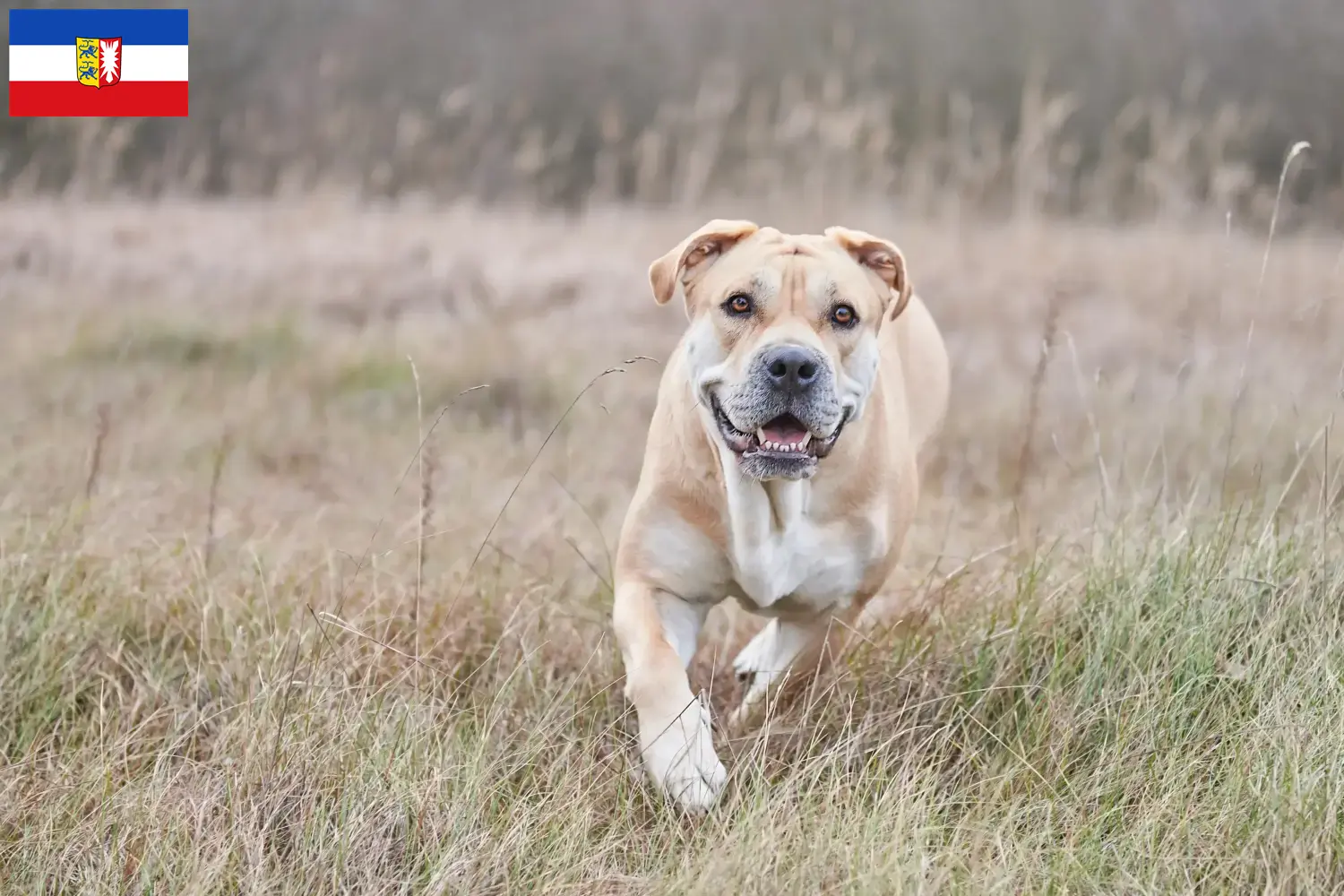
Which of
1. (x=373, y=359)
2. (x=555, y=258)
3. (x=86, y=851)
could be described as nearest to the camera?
(x=86, y=851)

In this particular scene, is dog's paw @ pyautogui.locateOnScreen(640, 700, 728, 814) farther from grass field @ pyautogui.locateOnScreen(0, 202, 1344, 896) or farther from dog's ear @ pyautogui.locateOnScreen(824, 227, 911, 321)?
dog's ear @ pyautogui.locateOnScreen(824, 227, 911, 321)

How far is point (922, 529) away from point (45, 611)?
3115 mm

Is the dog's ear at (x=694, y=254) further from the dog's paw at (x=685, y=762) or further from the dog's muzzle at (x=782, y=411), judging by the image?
the dog's paw at (x=685, y=762)

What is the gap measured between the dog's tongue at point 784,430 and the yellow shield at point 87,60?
5286 millimetres

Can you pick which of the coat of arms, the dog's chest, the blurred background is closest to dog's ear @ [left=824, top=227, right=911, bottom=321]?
the dog's chest

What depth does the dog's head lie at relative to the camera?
11.5ft

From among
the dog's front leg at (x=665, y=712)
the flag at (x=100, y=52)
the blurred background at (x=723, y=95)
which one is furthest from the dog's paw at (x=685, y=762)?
the blurred background at (x=723, y=95)

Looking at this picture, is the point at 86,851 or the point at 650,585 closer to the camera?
the point at 86,851

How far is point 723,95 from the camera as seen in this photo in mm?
11898

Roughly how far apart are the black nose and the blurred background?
298 inches

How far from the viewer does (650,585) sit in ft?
12.4

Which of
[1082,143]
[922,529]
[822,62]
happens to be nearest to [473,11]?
[822,62]

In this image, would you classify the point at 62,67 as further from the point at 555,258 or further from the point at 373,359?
the point at 555,258

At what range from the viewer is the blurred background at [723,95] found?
12180 millimetres
